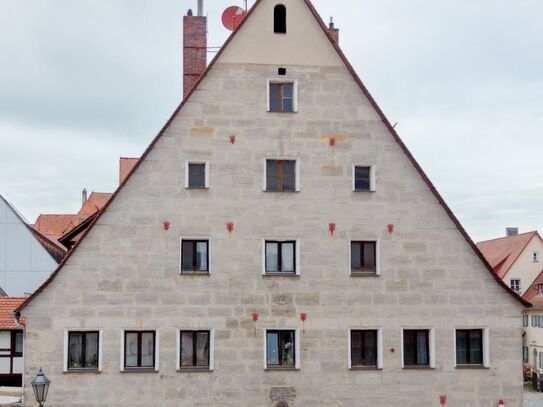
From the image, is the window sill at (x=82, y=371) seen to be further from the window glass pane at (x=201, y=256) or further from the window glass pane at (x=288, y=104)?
the window glass pane at (x=288, y=104)

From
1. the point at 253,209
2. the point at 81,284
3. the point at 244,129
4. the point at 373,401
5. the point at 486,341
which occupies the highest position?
the point at 244,129

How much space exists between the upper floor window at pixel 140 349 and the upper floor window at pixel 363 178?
27.2ft

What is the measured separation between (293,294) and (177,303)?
12.4 ft

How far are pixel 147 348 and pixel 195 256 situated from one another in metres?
3.33

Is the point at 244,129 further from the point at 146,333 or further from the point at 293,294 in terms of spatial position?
the point at 146,333

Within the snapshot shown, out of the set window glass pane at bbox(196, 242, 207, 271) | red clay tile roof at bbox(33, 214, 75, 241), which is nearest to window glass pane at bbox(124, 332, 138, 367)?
window glass pane at bbox(196, 242, 207, 271)

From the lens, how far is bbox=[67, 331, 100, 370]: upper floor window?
24984 mm

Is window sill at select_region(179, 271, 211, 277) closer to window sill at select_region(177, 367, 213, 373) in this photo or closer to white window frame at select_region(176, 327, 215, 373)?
white window frame at select_region(176, 327, 215, 373)

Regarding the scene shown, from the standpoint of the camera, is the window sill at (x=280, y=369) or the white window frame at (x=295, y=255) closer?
the window sill at (x=280, y=369)

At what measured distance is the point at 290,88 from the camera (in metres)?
26.5

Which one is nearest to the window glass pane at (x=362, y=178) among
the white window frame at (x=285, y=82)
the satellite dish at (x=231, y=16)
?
the white window frame at (x=285, y=82)

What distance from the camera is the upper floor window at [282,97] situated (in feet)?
86.4

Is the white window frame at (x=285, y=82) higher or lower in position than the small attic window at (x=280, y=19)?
lower

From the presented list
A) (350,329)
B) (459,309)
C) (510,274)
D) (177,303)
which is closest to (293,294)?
(350,329)
